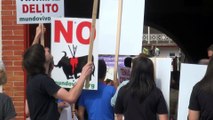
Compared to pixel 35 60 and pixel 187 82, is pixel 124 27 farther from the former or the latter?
pixel 35 60

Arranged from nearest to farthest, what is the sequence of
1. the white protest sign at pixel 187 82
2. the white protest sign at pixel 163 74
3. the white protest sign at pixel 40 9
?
the white protest sign at pixel 187 82, the white protest sign at pixel 163 74, the white protest sign at pixel 40 9

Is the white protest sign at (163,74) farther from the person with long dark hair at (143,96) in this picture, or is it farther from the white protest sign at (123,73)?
the white protest sign at (123,73)

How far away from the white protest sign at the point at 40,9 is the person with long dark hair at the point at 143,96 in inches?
53.4

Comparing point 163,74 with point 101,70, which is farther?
point 101,70

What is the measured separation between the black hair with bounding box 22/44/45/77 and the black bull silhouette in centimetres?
87

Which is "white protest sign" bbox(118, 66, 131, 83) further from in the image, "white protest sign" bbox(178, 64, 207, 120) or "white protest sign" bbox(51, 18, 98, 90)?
"white protest sign" bbox(178, 64, 207, 120)

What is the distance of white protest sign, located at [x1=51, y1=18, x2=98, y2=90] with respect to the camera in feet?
17.1

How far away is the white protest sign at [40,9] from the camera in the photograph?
558 cm

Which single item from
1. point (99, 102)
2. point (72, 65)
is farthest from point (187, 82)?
point (72, 65)

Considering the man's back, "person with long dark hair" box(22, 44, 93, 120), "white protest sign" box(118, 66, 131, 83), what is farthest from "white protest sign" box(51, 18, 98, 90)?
"person with long dark hair" box(22, 44, 93, 120)

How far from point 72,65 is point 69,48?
0.19m

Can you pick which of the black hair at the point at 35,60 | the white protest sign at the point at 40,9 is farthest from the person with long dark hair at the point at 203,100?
the white protest sign at the point at 40,9

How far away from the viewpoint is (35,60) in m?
4.30

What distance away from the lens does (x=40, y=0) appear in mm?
5551
